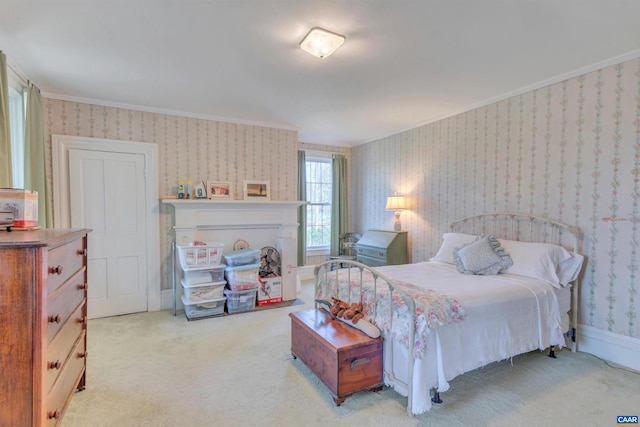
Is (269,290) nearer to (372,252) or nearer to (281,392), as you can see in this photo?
(372,252)

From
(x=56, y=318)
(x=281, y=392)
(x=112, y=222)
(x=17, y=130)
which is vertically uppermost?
(x=17, y=130)

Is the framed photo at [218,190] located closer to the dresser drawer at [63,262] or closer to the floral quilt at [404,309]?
the dresser drawer at [63,262]

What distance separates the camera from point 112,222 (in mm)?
3684

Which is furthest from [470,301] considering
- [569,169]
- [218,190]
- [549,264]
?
[218,190]

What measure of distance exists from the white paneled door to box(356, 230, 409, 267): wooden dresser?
3084 millimetres

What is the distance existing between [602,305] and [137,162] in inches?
198

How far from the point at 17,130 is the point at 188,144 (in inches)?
63.3

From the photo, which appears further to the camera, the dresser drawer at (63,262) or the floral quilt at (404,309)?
the floral quilt at (404,309)

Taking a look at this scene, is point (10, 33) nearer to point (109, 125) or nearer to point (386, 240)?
point (109, 125)

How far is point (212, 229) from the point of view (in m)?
4.15

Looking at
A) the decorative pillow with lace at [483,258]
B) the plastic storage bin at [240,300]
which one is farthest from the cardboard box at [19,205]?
the decorative pillow with lace at [483,258]

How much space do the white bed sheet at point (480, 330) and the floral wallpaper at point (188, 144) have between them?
2646 millimetres

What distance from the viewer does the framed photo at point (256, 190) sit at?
4.37m

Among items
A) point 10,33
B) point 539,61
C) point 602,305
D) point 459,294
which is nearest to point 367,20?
point 539,61
